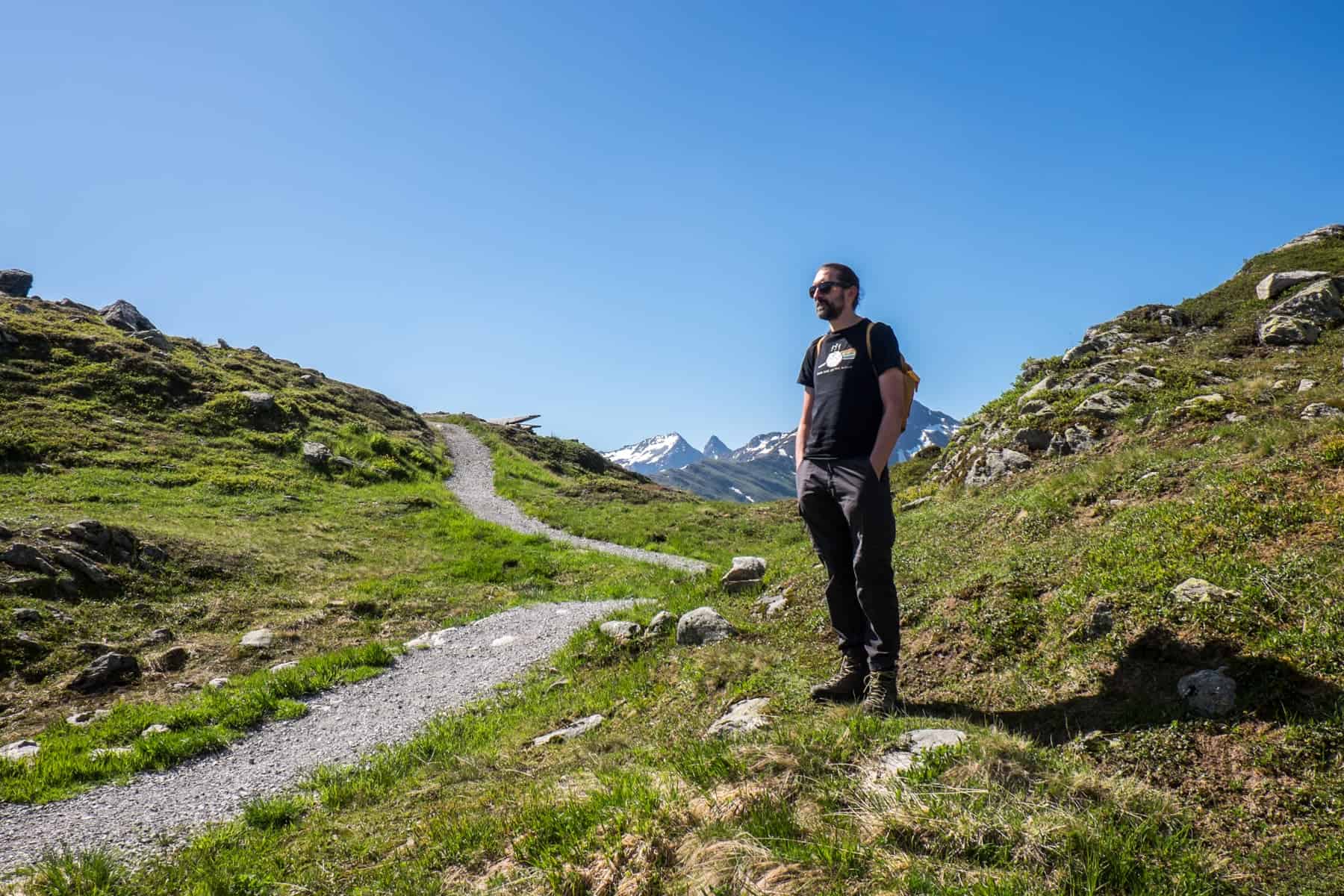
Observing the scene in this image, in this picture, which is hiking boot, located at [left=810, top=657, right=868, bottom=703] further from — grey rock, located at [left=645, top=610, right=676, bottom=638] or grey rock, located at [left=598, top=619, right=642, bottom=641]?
grey rock, located at [left=598, top=619, right=642, bottom=641]

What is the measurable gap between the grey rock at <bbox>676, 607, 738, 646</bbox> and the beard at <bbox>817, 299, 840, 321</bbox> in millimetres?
5360

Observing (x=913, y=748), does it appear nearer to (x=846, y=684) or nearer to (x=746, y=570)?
(x=846, y=684)

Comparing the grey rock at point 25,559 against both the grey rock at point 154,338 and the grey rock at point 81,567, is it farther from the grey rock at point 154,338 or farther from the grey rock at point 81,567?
the grey rock at point 154,338

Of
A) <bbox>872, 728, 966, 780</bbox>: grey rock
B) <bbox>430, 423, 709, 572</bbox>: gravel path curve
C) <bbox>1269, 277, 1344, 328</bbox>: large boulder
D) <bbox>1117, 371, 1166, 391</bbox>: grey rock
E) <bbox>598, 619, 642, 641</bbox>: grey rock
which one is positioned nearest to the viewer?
<bbox>872, 728, 966, 780</bbox>: grey rock

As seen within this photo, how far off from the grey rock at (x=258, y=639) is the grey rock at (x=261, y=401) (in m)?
28.2

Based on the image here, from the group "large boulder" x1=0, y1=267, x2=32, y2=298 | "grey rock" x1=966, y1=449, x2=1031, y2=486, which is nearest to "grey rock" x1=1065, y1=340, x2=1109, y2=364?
"grey rock" x1=966, y1=449, x2=1031, y2=486

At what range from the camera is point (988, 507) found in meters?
12.0

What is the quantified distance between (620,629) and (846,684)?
574 cm

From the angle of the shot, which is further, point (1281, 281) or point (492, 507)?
point (492, 507)

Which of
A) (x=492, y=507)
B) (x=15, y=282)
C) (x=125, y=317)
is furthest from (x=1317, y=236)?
(x=15, y=282)

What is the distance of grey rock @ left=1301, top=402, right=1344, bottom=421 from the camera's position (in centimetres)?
1129

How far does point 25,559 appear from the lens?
1295 centimetres

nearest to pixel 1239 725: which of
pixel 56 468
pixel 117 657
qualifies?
pixel 117 657

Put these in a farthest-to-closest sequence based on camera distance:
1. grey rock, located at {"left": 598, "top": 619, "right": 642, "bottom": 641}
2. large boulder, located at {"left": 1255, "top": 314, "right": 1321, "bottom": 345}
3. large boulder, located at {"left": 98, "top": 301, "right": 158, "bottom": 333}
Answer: large boulder, located at {"left": 98, "top": 301, "right": 158, "bottom": 333} → large boulder, located at {"left": 1255, "top": 314, "right": 1321, "bottom": 345} → grey rock, located at {"left": 598, "top": 619, "right": 642, "bottom": 641}
